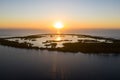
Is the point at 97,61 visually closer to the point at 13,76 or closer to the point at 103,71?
the point at 103,71

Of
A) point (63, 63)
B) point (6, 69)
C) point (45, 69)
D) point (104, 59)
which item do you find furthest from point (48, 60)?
point (104, 59)

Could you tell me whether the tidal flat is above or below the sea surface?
above

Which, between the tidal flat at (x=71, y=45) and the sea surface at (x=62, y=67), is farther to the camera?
the tidal flat at (x=71, y=45)

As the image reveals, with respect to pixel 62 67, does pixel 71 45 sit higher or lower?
higher

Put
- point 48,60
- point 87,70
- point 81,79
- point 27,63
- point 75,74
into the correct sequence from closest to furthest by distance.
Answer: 1. point 81,79
2. point 75,74
3. point 87,70
4. point 27,63
5. point 48,60

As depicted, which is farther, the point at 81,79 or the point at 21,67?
the point at 21,67

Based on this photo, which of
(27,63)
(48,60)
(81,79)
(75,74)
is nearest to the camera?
(81,79)

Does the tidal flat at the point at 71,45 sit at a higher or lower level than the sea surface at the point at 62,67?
higher

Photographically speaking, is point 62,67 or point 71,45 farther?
point 71,45

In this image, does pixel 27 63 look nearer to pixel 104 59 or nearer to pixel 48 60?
pixel 48 60

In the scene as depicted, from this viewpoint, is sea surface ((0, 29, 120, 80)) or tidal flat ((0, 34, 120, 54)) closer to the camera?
sea surface ((0, 29, 120, 80))
